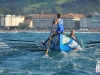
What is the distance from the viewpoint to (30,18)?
621 ft

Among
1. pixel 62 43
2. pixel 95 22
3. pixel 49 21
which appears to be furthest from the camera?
pixel 49 21

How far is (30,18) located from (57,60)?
169418 millimetres

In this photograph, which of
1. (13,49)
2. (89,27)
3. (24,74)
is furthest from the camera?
(89,27)

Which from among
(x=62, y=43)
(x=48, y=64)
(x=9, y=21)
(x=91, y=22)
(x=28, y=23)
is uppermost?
(x=62, y=43)

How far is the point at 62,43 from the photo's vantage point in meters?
23.5

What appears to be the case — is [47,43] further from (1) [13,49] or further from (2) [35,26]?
(2) [35,26]

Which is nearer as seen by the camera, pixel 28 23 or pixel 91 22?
pixel 91 22

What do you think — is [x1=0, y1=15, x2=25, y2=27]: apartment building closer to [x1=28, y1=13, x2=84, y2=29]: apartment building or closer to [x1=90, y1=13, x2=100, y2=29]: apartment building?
[x1=28, y1=13, x2=84, y2=29]: apartment building

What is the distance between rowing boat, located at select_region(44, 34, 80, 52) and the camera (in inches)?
914

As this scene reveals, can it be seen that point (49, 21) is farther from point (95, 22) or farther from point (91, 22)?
point (95, 22)

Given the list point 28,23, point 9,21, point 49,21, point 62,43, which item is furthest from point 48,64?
point 9,21

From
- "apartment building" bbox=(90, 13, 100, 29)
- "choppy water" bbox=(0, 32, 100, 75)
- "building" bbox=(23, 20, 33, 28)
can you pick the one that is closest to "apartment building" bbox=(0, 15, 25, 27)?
"building" bbox=(23, 20, 33, 28)

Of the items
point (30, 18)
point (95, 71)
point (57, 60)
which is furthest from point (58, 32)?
point (30, 18)

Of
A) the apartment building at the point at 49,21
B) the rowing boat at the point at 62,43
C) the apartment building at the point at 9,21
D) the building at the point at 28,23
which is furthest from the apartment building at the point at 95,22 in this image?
the rowing boat at the point at 62,43
